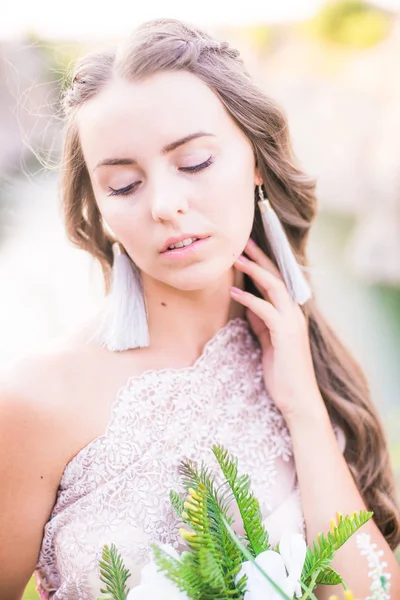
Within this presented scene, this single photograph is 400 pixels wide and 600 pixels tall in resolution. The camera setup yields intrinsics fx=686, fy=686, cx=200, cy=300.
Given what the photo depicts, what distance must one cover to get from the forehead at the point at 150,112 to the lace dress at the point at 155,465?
513 mm

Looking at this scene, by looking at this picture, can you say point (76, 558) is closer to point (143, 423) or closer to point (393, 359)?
point (143, 423)

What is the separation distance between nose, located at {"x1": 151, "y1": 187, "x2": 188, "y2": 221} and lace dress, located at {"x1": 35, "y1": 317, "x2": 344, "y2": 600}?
1.24 ft

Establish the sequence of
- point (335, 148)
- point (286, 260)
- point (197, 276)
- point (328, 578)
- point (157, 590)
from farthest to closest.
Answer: point (335, 148) < point (286, 260) < point (197, 276) < point (328, 578) < point (157, 590)

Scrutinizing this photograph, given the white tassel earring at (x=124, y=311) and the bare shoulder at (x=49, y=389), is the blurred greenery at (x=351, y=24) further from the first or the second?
the bare shoulder at (x=49, y=389)

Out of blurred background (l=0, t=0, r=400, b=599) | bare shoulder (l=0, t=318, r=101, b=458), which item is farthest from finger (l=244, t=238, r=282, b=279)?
blurred background (l=0, t=0, r=400, b=599)

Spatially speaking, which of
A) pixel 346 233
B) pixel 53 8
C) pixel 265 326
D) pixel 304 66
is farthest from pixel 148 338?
pixel 304 66

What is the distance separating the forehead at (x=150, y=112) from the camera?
1.32m

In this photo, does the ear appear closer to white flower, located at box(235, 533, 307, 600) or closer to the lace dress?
the lace dress

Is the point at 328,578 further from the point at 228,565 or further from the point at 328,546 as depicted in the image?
the point at 228,565

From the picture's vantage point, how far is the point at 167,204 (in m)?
1.32

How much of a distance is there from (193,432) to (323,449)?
0.97 feet

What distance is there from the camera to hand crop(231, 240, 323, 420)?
158 cm

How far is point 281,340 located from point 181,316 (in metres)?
0.24

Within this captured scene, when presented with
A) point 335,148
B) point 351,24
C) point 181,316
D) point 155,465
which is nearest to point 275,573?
point 155,465
